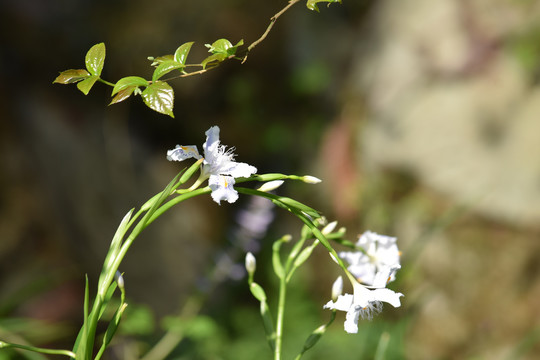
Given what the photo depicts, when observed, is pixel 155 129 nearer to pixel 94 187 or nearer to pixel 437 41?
pixel 94 187

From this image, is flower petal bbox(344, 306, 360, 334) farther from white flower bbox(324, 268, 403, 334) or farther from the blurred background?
the blurred background

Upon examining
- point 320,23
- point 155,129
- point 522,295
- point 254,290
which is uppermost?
point 320,23

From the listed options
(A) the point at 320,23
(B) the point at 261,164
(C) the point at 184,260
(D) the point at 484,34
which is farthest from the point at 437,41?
(C) the point at 184,260

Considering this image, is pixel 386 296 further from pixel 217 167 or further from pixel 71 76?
pixel 71 76

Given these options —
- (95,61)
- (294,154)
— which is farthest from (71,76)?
(294,154)

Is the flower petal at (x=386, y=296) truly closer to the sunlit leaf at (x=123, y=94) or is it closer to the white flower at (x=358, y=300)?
the white flower at (x=358, y=300)
